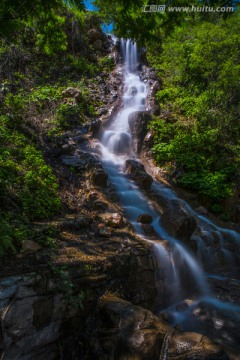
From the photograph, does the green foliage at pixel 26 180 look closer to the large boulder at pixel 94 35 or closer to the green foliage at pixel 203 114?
the green foliage at pixel 203 114

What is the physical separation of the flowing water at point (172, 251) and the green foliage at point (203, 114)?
1.35 metres

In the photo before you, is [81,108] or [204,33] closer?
[81,108]

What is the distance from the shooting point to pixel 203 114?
36.7ft

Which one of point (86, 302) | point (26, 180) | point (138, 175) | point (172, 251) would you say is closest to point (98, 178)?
point (138, 175)

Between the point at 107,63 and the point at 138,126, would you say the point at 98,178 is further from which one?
the point at 107,63

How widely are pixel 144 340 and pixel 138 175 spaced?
5643 millimetres

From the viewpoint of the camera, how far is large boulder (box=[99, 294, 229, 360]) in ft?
9.70

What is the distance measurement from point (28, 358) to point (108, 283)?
4.54 ft

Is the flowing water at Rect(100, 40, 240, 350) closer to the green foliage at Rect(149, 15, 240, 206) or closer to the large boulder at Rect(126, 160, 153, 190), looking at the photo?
the large boulder at Rect(126, 160, 153, 190)

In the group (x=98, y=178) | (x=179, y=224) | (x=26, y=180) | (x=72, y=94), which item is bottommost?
(x=179, y=224)

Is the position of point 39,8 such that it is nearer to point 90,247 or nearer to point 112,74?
point 90,247

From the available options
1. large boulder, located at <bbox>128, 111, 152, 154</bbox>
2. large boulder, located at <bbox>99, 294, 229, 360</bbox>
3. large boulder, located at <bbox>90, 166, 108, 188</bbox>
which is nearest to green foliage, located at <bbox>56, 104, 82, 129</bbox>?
large boulder, located at <bbox>128, 111, 152, 154</bbox>

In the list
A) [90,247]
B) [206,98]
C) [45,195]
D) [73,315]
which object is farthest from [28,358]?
[206,98]

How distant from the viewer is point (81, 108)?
11.6 m
